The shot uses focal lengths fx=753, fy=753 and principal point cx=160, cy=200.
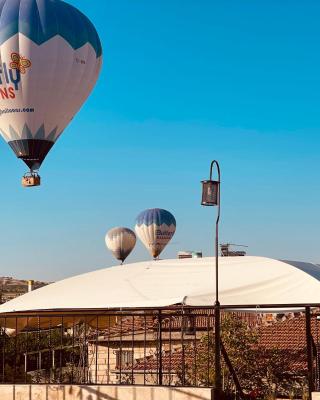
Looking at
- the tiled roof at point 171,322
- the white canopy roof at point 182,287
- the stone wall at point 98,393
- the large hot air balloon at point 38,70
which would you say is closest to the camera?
the stone wall at point 98,393

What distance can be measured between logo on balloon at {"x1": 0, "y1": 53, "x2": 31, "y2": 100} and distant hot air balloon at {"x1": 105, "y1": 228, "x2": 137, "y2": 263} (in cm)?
4894

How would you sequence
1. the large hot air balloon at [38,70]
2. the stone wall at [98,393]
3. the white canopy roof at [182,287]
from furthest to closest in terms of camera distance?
the large hot air balloon at [38,70] → the white canopy roof at [182,287] → the stone wall at [98,393]

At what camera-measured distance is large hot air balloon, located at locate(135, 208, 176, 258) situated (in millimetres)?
64500

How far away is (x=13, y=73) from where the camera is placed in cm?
2467

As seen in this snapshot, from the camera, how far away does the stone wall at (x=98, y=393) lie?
36.3 feet

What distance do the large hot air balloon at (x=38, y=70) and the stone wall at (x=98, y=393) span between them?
13.6 meters

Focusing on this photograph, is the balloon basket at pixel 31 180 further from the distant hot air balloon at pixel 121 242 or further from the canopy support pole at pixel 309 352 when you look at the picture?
the distant hot air balloon at pixel 121 242

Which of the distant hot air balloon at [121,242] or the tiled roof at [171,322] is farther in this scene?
the distant hot air balloon at [121,242]

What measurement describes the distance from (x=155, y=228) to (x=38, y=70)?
4066 cm

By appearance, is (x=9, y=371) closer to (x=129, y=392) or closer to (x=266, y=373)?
(x=266, y=373)

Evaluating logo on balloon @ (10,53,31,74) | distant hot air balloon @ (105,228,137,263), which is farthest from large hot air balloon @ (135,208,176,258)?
logo on balloon @ (10,53,31,74)

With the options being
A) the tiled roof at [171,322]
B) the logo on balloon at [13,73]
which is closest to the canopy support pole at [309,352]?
the tiled roof at [171,322]

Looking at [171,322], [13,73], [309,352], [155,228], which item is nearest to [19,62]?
[13,73]

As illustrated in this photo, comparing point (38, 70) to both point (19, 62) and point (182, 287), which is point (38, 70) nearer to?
point (19, 62)
